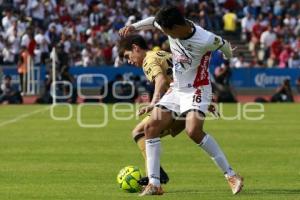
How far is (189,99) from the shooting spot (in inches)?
474

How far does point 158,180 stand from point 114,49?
29404 mm

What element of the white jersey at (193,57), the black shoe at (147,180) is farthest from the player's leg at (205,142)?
the black shoe at (147,180)

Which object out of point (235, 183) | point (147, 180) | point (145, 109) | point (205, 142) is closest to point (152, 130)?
point (145, 109)

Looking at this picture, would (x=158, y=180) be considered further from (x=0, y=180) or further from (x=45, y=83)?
(x=45, y=83)

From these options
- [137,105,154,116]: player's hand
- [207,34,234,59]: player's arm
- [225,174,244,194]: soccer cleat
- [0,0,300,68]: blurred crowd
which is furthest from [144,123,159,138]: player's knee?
[0,0,300,68]: blurred crowd

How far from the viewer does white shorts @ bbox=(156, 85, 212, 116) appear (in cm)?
1202

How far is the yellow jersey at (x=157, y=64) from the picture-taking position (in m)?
12.4

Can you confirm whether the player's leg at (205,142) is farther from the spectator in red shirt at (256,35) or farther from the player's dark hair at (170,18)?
the spectator in red shirt at (256,35)

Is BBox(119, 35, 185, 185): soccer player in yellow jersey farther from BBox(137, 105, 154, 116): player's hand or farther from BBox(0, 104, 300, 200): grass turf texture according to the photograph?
BBox(0, 104, 300, 200): grass turf texture

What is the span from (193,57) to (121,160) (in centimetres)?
491

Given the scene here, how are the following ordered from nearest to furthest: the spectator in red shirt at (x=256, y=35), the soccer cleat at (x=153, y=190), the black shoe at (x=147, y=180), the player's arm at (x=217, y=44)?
the soccer cleat at (x=153, y=190) < the player's arm at (x=217, y=44) < the black shoe at (x=147, y=180) < the spectator in red shirt at (x=256, y=35)

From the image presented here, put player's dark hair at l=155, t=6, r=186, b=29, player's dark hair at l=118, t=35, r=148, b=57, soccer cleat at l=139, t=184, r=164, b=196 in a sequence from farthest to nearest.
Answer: player's dark hair at l=118, t=35, r=148, b=57, soccer cleat at l=139, t=184, r=164, b=196, player's dark hair at l=155, t=6, r=186, b=29

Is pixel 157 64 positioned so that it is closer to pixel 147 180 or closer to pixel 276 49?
pixel 147 180

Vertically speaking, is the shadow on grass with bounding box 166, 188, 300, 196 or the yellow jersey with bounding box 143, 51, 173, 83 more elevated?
the yellow jersey with bounding box 143, 51, 173, 83
